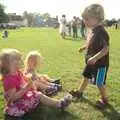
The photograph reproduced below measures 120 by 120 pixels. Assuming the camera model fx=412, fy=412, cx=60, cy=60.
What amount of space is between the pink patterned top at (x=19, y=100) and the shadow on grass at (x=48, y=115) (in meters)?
0.13

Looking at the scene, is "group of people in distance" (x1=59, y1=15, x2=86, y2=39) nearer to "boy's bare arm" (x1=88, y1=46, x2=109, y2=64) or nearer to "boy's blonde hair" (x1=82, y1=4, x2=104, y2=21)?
"boy's blonde hair" (x1=82, y1=4, x2=104, y2=21)

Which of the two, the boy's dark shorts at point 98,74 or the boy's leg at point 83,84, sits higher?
the boy's dark shorts at point 98,74

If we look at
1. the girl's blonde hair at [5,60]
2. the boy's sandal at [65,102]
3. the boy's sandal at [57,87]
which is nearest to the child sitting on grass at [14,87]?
the girl's blonde hair at [5,60]

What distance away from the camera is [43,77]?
7.29m

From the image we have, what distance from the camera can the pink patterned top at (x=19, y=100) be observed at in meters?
5.42

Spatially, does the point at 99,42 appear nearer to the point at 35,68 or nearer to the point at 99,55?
the point at 99,55

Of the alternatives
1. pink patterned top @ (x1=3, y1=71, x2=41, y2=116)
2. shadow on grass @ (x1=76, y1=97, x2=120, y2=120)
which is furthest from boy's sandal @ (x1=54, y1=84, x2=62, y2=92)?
pink patterned top @ (x1=3, y1=71, x2=41, y2=116)

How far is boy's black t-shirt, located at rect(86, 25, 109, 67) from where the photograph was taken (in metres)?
6.15

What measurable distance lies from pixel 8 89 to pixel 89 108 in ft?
4.59

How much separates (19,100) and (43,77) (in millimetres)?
1825

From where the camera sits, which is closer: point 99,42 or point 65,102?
point 65,102

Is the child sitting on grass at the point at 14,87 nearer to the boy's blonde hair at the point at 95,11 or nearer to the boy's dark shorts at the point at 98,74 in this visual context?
the boy's dark shorts at the point at 98,74

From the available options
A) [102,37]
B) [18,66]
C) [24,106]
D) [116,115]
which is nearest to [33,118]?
[24,106]

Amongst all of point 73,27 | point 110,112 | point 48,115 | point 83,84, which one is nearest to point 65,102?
point 48,115
